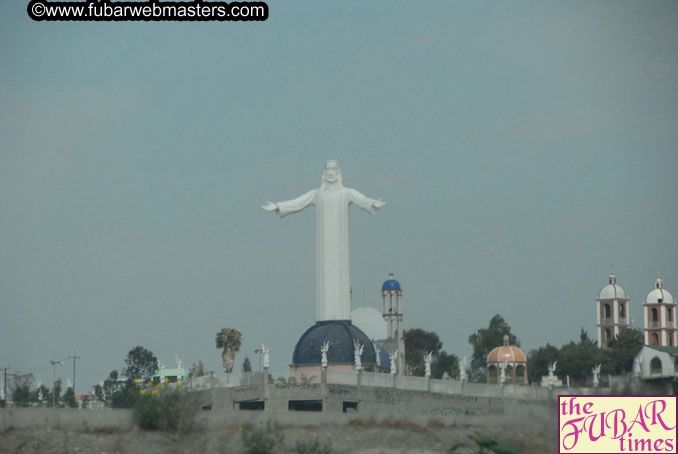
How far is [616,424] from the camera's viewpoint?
22.4 metres

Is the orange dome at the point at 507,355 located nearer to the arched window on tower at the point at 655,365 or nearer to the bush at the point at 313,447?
the arched window on tower at the point at 655,365

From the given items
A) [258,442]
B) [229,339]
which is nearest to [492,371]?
[229,339]

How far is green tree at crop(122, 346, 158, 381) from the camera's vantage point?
94062 mm

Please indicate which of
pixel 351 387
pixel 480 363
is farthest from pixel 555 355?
pixel 351 387

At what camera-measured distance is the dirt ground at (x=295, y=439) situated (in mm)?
26359

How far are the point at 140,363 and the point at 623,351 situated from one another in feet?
128

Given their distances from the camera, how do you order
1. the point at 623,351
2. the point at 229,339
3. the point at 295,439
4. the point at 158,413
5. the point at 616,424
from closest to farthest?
the point at 616,424, the point at 295,439, the point at 158,413, the point at 229,339, the point at 623,351

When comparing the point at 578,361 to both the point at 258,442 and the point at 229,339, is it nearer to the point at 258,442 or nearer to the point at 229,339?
the point at 229,339

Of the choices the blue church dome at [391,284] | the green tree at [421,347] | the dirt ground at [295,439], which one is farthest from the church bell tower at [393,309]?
the dirt ground at [295,439]

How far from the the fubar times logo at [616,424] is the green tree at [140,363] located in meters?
73.0

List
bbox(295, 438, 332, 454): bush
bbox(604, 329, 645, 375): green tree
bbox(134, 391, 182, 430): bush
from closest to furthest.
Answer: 1. bbox(295, 438, 332, 454): bush
2. bbox(134, 391, 182, 430): bush
3. bbox(604, 329, 645, 375): green tree

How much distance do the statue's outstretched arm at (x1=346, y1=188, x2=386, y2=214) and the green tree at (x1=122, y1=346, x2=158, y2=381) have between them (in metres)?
38.8

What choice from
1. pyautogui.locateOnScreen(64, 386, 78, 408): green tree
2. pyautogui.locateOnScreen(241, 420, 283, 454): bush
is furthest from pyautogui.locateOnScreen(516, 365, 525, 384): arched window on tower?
pyautogui.locateOnScreen(241, 420, 283, 454): bush

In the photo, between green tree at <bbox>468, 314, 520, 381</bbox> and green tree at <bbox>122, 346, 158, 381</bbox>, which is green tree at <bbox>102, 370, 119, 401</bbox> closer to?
green tree at <bbox>122, 346, 158, 381</bbox>
